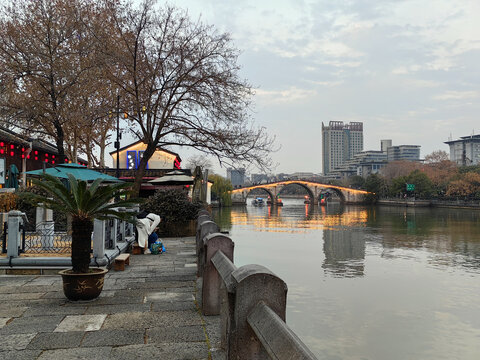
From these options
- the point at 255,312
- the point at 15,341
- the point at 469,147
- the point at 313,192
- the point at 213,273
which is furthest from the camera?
the point at 469,147

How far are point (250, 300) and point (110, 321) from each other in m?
3.03

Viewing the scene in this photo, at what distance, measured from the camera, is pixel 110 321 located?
18.0 ft

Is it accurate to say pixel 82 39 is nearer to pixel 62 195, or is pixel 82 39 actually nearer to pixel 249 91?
pixel 249 91

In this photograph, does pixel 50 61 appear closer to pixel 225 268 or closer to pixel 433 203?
pixel 225 268

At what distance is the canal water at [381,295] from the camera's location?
976 cm

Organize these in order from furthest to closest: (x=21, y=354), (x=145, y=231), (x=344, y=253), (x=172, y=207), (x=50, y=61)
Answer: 1. (x=344, y=253)
2. (x=50, y=61)
3. (x=172, y=207)
4. (x=145, y=231)
5. (x=21, y=354)

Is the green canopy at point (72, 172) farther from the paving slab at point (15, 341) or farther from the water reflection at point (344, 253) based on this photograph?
the water reflection at point (344, 253)

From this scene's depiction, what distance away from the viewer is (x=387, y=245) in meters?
26.9

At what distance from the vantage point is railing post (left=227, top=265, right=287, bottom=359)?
3.16m

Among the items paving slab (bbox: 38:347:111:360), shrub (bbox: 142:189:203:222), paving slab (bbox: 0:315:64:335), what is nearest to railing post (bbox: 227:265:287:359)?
paving slab (bbox: 38:347:111:360)

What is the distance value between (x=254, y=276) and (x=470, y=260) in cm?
2125

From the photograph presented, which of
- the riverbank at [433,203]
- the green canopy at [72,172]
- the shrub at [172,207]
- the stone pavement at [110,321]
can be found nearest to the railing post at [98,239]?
the stone pavement at [110,321]

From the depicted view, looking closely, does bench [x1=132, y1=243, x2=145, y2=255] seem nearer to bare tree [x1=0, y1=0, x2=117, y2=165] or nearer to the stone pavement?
the stone pavement

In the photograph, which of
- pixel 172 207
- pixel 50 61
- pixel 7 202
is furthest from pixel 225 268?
pixel 50 61
